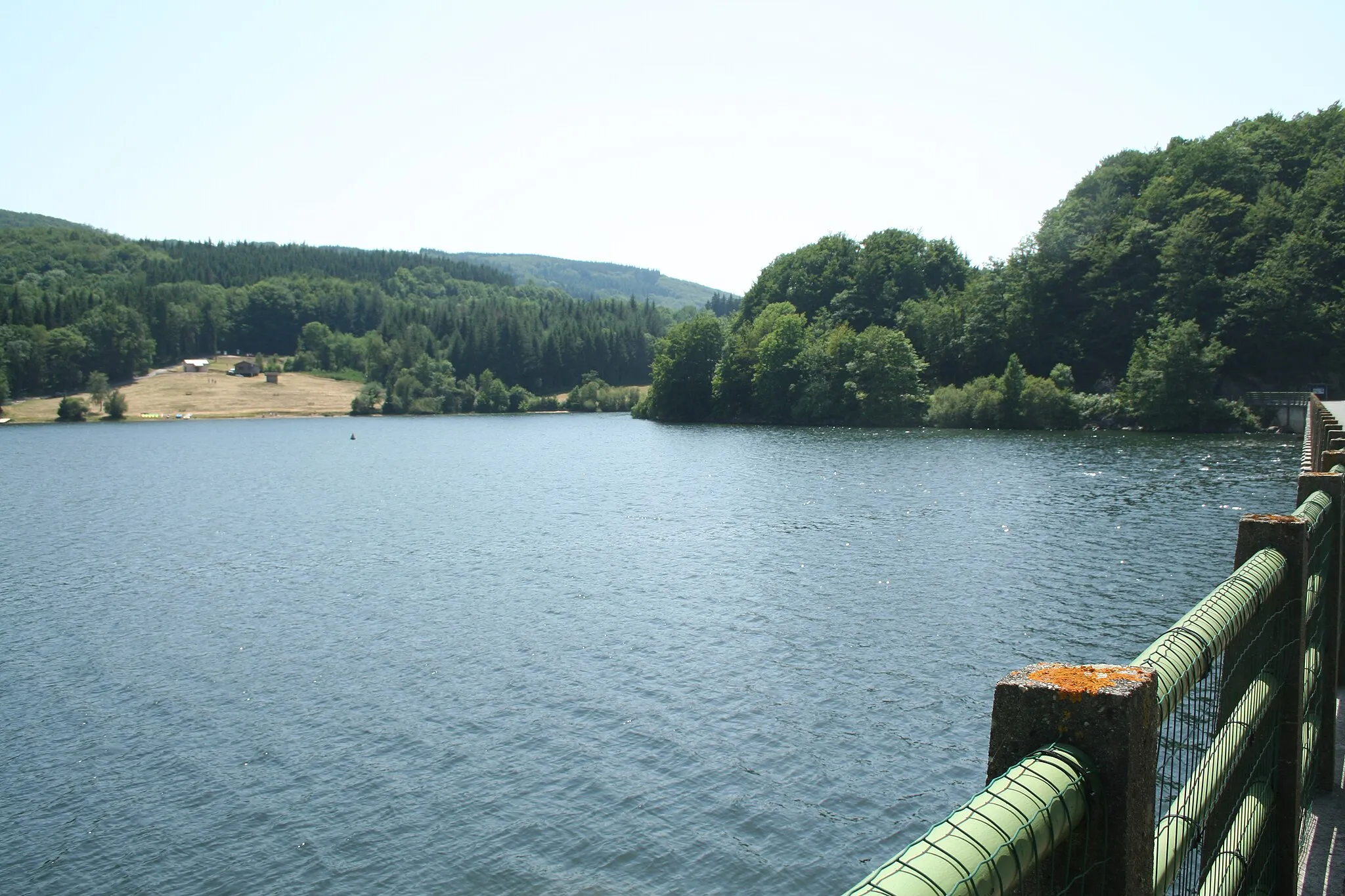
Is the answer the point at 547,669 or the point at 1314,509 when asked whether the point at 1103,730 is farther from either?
the point at 547,669

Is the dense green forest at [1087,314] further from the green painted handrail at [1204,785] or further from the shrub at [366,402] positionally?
the green painted handrail at [1204,785]

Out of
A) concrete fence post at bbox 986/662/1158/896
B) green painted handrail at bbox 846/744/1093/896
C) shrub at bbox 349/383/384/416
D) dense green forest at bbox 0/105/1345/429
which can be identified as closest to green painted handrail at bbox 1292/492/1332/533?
concrete fence post at bbox 986/662/1158/896

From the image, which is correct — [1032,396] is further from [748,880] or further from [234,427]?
[234,427]

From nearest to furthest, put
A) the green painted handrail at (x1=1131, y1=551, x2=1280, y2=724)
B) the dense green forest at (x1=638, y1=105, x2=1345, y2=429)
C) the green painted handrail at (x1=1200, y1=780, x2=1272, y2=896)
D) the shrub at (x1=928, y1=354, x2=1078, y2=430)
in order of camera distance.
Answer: the green painted handrail at (x1=1131, y1=551, x2=1280, y2=724), the green painted handrail at (x1=1200, y1=780, x2=1272, y2=896), the dense green forest at (x1=638, y1=105, x2=1345, y2=429), the shrub at (x1=928, y1=354, x2=1078, y2=430)

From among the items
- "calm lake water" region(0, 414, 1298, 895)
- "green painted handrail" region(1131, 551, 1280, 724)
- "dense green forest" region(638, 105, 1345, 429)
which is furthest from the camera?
"dense green forest" region(638, 105, 1345, 429)

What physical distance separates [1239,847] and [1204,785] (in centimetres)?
127

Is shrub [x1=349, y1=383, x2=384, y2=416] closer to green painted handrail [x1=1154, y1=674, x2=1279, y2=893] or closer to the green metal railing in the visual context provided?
the green metal railing

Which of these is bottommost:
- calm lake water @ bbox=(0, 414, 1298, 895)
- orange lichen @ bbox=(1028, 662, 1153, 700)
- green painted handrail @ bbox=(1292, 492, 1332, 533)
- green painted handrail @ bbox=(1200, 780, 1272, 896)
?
calm lake water @ bbox=(0, 414, 1298, 895)

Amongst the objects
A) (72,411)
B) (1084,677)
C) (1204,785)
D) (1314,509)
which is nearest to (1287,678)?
(1314,509)

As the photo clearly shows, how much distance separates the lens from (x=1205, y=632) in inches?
171

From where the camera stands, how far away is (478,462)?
3622 inches

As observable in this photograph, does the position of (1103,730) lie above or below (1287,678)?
above

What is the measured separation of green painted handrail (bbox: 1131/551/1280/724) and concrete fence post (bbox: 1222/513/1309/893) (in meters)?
0.37

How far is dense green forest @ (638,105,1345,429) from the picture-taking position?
98562 millimetres
